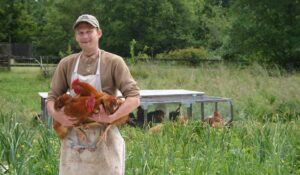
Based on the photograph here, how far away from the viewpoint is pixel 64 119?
301 cm

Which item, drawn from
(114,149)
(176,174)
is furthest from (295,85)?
(114,149)

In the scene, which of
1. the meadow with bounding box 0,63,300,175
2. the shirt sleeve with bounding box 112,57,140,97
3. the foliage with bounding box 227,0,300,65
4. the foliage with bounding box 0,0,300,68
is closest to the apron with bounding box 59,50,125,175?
the shirt sleeve with bounding box 112,57,140,97

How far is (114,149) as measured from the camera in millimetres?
3102

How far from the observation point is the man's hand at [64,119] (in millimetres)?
2998

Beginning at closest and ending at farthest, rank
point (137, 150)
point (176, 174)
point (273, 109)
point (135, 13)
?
point (176, 174) → point (137, 150) → point (273, 109) → point (135, 13)

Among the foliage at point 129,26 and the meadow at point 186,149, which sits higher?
the foliage at point 129,26

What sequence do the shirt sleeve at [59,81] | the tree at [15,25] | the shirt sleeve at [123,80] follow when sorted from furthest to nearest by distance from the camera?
the tree at [15,25] < the shirt sleeve at [59,81] < the shirt sleeve at [123,80]

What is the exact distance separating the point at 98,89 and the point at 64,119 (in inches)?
10.2

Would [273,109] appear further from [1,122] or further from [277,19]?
[277,19]

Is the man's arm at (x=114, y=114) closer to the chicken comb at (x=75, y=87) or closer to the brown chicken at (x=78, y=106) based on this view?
the brown chicken at (x=78, y=106)

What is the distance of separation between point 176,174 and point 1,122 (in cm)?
177

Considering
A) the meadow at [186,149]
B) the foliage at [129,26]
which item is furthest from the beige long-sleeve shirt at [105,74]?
the foliage at [129,26]

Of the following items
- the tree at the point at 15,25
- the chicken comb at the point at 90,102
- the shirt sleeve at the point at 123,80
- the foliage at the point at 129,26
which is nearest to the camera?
the chicken comb at the point at 90,102

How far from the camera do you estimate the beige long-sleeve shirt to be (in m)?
3.04
